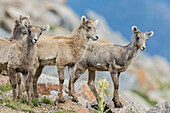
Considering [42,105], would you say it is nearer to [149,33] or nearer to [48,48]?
[48,48]

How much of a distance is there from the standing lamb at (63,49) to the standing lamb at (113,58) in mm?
639

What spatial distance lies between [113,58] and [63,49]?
2.15m

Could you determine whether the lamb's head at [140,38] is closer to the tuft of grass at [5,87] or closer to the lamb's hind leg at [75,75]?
the lamb's hind leg at [75,75]

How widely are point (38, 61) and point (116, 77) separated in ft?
10.7

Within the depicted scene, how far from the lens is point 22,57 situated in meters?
11.9

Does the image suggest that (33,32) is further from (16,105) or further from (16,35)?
(16,35)

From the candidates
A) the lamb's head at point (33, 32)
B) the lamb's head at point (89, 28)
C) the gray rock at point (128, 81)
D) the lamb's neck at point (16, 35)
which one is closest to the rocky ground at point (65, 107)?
the lamb's head at point (33, 32)

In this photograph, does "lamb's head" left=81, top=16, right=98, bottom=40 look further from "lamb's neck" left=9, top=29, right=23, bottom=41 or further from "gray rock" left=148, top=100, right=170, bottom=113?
"lamb's neck" left=9, top=29, right=23, bottom=41


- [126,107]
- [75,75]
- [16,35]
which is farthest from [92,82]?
[16,35]

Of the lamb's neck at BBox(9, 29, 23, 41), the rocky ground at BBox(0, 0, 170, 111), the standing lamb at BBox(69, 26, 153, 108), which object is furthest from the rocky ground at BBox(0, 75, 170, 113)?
the lamb's neck at BBox(9, 29, 23, 41)

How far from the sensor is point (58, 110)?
12.5 m

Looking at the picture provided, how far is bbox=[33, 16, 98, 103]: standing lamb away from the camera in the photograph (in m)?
13.3

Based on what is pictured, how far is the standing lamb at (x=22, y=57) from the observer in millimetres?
11828

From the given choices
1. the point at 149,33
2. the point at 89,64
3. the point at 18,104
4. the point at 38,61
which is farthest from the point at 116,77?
the point at 18,104
